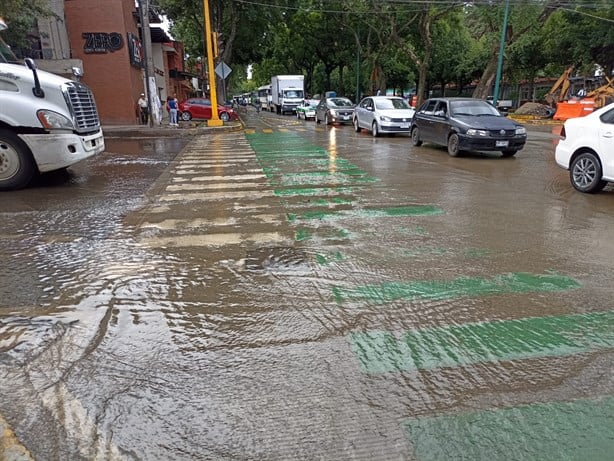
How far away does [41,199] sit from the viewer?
7.77m

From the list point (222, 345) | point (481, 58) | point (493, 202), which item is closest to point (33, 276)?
point (222, 345)

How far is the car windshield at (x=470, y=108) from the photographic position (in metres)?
13.5

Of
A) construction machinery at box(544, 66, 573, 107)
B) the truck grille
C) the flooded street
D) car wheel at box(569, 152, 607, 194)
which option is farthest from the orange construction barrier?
the truck grille

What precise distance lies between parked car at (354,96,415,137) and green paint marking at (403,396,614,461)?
54.1 ft

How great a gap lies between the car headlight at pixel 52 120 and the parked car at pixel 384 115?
12664 mm

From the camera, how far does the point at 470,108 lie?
44.8ft

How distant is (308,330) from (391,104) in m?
17.6

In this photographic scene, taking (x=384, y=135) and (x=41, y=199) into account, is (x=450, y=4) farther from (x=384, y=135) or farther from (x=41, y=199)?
Result: (x=41, y=199)

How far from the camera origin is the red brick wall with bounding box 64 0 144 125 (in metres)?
22.1

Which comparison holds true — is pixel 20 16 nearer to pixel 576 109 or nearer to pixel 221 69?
pixel 221 69

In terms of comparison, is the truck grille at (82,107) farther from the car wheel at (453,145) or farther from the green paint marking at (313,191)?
the car wheel at (453,145)

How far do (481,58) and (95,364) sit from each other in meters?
49.1

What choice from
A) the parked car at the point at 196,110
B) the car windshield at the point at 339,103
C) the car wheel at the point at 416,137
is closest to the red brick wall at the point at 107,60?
the parked car at the point at 196,110

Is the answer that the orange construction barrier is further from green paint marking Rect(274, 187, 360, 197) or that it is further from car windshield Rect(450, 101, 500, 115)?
green paint marking Rect(274, 187, 360, 197)
